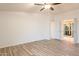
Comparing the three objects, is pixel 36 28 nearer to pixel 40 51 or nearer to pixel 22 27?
pixel 22 27

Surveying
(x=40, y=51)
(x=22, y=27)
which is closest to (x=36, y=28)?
(x=22, y=27)

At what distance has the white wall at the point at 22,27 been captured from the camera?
4922 millimetres

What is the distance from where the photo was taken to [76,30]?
18.5 ft

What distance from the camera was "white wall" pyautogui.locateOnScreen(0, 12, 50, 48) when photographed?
4.92 m

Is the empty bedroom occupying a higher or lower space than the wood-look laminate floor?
higher

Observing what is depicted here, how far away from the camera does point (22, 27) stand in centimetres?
561

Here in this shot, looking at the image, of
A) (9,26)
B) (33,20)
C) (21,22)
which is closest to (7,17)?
(9,26)

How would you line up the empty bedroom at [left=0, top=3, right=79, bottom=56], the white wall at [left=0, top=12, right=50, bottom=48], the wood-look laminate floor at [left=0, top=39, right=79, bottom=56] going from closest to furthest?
the wood-look laminate floor at [left=0, top=39, right=79, bottom=56], the empty bedroom at [left=0, top=3, right=79, bottom=56], the white wall at [left=0, top=12, right=50, bottom=48]

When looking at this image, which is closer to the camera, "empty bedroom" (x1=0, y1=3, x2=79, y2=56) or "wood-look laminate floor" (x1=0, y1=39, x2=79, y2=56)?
"wood-look laminate floor" (x1=0, y1=39, x2=79, y2=56)

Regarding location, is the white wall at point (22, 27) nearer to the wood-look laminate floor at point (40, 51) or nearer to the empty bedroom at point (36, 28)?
the empty bedroom at point (36, 28)

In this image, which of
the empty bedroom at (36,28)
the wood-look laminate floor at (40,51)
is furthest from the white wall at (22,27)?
the wood-look laminate floor at (40,51)

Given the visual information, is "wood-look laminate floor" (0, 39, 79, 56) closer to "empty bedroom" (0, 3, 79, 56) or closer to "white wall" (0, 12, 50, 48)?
"empty bedroom" (0, 3, 79, 56)

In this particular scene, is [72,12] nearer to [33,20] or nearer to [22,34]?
[33,20]

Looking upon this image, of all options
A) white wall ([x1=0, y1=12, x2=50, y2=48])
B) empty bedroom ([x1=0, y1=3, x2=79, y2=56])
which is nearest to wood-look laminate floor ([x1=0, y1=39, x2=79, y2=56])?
empty bedroom ([x1=0, y1=3, x2=79, y2=56])
